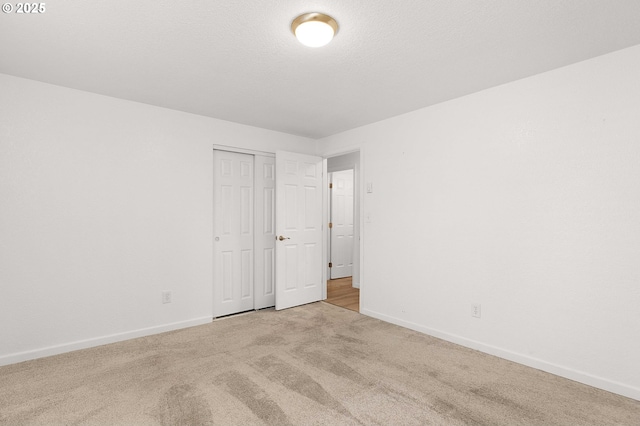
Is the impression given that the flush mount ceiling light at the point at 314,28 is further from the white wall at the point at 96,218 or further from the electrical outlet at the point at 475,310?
the electrical outlet at the point at 475,310

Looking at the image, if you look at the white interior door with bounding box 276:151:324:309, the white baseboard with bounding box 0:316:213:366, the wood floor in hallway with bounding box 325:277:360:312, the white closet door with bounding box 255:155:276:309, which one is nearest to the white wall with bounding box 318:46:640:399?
the wood floor in hallway with bounding box 325:277:360:312

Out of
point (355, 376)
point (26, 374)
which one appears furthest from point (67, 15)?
point (355, 376)

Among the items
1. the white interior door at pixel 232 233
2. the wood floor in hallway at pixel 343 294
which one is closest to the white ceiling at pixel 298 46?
the white interior door at pixel 232 233

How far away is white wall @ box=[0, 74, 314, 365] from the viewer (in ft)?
8.84

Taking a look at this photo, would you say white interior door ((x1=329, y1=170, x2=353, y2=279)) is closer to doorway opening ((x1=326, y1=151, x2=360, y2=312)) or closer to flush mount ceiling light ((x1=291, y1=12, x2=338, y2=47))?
doorway opening ((x1=326, y1=151, x2=360, y2=312))


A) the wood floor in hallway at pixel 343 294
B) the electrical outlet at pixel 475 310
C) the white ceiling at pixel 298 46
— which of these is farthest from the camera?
the wood floor in hallway at pixel 343 294

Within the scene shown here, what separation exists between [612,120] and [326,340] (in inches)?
116

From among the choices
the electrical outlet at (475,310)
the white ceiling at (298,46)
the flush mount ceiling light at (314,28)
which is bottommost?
the electrical outlet at (475,310)

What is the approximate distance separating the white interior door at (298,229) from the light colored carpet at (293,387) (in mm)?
1158

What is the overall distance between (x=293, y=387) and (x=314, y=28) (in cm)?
240

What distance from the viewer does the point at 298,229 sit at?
443 centimetres

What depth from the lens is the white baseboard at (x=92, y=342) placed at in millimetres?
2667

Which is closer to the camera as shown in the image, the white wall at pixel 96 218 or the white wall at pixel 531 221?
the white wall at pixel 531 221

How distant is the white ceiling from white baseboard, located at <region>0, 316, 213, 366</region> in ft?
7.71
